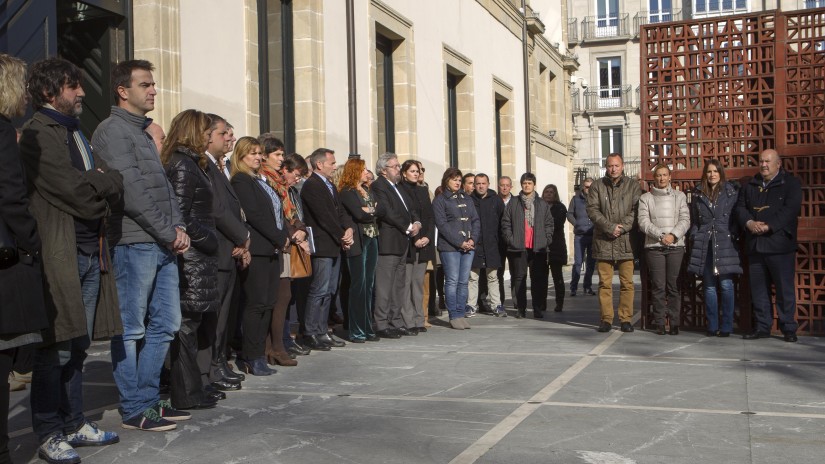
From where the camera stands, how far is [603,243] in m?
11.1

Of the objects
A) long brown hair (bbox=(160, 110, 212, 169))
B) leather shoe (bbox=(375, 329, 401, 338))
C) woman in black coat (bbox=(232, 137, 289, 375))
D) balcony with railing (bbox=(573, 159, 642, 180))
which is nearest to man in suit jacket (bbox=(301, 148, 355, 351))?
leather shoe (bbox=(375, 329, 401, 338))

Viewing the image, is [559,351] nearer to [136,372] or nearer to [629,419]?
[629,419]

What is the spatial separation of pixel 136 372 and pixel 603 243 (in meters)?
6.41

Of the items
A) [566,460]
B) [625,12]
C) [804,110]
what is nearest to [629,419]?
[566,460]

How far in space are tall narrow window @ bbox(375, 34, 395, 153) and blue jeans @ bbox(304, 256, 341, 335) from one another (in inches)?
302

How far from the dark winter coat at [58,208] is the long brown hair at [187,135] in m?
1.37

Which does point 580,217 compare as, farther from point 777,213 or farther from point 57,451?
point 57,451

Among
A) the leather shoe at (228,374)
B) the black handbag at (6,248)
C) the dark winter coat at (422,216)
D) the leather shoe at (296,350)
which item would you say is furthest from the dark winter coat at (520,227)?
the black handbag at (6,248)

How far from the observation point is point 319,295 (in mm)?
9461

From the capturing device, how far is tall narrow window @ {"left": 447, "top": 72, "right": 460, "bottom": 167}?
2142 centimetres

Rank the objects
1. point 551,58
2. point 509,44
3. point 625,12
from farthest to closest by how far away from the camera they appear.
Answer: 1. point 625,12
2. point 551,58
3. point 509,44

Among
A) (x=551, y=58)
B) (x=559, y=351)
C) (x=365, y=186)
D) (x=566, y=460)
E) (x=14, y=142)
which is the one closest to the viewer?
(x=14, y=142)

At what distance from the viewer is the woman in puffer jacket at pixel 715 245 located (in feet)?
34.2

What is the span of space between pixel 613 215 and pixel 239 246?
5071 millimetres
